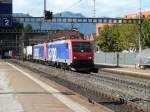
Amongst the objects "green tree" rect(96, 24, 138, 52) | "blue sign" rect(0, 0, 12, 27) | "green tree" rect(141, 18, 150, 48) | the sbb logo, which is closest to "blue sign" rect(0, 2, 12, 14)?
"blue sign" rect(0, 0, 12, 27)

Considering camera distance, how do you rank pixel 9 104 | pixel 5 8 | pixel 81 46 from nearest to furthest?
1. pixel 9 104
2. pixel 81 46
3. pixel 5 8

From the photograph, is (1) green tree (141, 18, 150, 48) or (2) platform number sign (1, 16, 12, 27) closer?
(2) platform number sign (1, 16, 12, 27)

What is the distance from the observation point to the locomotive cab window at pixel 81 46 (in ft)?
156

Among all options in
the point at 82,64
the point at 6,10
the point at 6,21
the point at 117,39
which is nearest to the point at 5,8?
the point at 6,10

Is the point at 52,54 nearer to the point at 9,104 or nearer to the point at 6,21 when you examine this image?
the point at 6,21

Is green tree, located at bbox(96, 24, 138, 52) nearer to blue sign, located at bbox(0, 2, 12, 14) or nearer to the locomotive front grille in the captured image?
blue sign, located at bbox(0, 2, 12, 14)

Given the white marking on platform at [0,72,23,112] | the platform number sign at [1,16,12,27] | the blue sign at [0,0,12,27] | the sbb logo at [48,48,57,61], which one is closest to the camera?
the white marking on platform at [0,72,23,112]

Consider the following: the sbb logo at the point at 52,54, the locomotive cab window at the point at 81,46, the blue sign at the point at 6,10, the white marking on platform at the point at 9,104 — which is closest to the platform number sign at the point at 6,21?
the blue sign at the point at 6,10

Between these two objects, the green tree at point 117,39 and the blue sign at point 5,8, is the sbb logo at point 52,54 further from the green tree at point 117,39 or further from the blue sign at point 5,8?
the green tree at point 117,39

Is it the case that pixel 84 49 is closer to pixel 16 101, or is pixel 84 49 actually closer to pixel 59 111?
pixel 16 101

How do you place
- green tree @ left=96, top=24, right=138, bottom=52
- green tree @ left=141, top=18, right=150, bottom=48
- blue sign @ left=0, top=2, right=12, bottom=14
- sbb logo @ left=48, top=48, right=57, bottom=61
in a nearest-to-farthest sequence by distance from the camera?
sbb logo @ left=48, top=48, right=57, bottom=61, blue sign @ left=0, top=2, right=12, bottom=14, green tree @ left=141, top=18, right=150, bottom=48, green tree @ left=96, top=24, right=138, bottom=52

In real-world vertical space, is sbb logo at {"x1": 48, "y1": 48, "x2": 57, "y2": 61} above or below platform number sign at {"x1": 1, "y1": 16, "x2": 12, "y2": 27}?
below

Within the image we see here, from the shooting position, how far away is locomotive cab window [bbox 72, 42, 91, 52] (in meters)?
47.7

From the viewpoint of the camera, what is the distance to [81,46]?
48312mm
